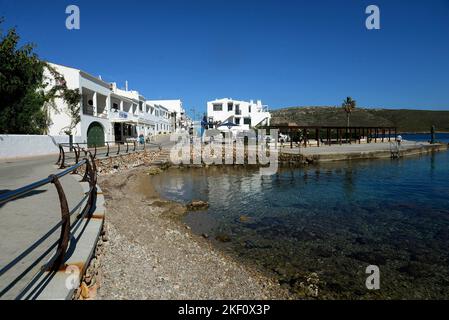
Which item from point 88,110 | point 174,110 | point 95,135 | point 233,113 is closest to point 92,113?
point 88,110

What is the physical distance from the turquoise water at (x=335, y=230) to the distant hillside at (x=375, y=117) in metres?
139

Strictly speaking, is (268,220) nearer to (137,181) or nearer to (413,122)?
(137,181)

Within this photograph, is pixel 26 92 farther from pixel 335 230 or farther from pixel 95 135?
pixel 335 230

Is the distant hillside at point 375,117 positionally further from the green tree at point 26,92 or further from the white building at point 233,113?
the green tree at point 26,92

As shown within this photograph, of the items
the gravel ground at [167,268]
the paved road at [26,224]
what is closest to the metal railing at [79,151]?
the paved road at [26,224]

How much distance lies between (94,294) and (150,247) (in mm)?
2949

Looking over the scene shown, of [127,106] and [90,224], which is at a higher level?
[127,106]

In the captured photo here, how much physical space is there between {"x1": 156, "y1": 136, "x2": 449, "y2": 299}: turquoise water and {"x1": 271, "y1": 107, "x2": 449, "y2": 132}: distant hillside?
455ft

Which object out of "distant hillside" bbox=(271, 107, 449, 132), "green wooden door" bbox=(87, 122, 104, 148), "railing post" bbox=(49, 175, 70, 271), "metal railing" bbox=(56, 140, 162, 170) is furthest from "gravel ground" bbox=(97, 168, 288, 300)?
"distant hillside" bbox=(271, 107, 449, 132)

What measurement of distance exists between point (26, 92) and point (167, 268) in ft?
76.0

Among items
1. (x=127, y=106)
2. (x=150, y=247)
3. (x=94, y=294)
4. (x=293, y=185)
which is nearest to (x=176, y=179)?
(x=293, y=185)

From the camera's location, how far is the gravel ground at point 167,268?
4.97 metres

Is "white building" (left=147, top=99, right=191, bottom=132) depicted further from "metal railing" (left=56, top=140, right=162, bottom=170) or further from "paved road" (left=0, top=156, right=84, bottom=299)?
"paved road" (left=0, top=156, right=84, bottom=299)

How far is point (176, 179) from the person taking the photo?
21453mm
